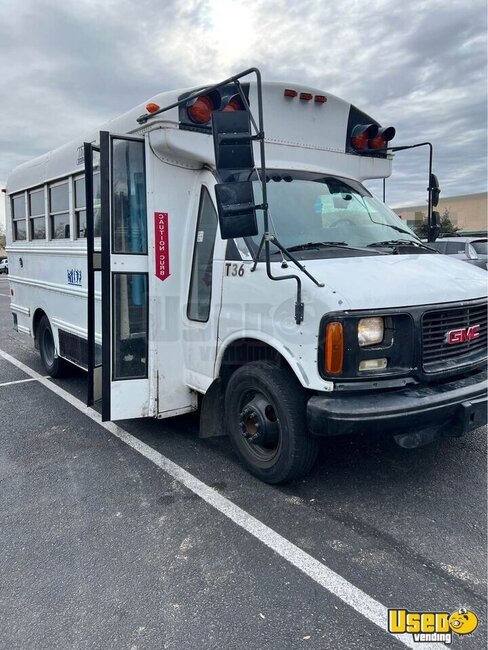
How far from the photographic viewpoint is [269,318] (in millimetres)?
3340

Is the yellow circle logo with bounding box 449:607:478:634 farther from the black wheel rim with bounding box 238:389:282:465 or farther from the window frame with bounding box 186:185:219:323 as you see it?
the window frame with bounding box 186:185:219:323

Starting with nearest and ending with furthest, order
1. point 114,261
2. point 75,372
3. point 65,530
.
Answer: point 65,530
point 114,261
point 75,372

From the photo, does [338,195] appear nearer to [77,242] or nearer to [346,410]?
[346,410]

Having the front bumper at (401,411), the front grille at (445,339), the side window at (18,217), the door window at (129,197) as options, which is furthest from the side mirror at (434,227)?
the side window at (18,217)

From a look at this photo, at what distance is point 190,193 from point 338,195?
4.24 feet

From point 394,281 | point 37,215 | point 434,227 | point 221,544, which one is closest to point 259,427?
point 221,544

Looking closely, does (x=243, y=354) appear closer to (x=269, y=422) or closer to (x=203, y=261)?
(x=269, y=422)

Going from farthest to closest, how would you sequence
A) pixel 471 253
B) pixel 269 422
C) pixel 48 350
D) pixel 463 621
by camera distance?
pixel 471 253, pixel 48 350, pixel 269 422, pixel 463 621

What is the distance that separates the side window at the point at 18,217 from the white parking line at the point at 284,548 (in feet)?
12.6

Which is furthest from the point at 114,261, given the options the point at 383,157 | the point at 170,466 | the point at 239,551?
the point at 383,157

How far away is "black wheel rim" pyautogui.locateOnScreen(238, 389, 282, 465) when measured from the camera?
11.5ft

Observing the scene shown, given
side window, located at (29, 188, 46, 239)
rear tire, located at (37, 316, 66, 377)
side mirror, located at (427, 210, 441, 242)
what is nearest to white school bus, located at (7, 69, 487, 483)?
side mirror, located at (427, 210, 441, 242)

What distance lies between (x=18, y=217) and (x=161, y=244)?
154 inches

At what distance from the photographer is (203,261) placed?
404 centimetres
